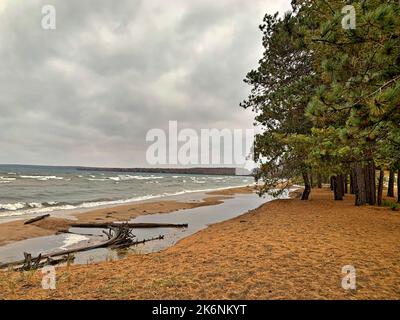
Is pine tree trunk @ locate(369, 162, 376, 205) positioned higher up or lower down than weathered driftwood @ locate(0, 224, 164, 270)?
higher up

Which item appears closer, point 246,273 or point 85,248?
point 246,273

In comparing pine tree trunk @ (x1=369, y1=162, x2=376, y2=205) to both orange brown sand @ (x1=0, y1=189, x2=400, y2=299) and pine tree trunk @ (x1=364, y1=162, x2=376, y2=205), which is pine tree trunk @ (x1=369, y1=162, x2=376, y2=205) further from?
orange brown sand @ (x1=0, y1=189, x2=400, y2=299)

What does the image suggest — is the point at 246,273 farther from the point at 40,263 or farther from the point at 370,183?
the point at 370,183

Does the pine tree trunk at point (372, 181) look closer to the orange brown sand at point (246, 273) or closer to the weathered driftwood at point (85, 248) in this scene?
the orange brown sand at point (246, 273)

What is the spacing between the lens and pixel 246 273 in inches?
246

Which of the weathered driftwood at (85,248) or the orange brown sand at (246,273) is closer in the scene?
the orange brown sand at (246,273)

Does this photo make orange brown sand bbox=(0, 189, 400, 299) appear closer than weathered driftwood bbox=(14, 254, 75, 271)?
Yes

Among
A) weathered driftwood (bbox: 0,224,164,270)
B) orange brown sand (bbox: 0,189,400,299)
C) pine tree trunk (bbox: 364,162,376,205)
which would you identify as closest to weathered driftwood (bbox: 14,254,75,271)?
weathered driftwood (bbox: 0,224,164,270)

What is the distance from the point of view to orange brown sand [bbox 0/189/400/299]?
526 cm

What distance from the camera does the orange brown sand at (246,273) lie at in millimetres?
5262

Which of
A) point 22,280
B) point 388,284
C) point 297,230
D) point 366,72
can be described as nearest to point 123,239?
point 22,280

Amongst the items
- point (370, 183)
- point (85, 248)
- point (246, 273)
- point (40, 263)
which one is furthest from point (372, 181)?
point (40, 263)

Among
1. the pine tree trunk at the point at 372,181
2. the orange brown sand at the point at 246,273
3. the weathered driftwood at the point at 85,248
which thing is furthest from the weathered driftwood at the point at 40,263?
the pine tree trunk at the point at 372,181
